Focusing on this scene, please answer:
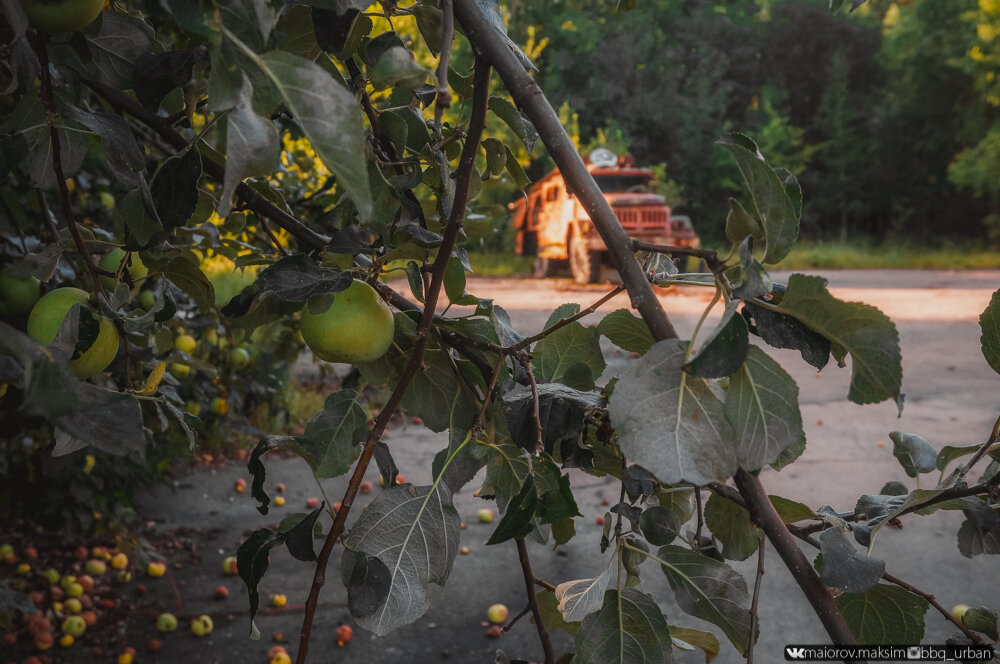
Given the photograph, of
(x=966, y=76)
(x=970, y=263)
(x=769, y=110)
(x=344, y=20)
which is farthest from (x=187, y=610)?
(x=966, y=76)

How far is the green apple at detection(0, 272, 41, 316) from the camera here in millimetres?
776

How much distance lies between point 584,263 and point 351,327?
27.9 ft

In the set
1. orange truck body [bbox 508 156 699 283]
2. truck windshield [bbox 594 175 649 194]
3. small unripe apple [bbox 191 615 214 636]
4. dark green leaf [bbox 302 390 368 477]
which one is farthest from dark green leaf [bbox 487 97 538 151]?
truck windshield [bbox 594 175 649 194]

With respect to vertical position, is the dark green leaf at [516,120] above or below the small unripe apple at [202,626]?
above

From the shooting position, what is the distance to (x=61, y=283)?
1337 mm

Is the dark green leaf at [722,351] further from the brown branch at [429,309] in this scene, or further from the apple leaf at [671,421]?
the brown branch at [429,309]

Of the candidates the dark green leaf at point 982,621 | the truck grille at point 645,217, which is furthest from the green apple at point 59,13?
the truck grille at point 645,217

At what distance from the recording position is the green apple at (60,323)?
0.62 metres

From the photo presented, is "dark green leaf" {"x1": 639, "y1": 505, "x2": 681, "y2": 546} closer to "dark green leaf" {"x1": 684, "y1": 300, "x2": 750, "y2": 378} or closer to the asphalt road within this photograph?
"dark green leaf" {"x1": 684, "y1": 300, "x2": 750, "y2": 378}

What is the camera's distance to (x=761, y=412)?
45 cm

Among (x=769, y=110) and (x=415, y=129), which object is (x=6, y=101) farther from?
(x=769, y=110)

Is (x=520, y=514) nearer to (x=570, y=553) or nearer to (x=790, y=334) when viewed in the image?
(x=790, y=334)

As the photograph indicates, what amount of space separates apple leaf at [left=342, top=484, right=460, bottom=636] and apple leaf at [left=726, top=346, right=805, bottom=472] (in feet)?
0.74

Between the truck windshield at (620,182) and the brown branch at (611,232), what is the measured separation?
9.49 meters
